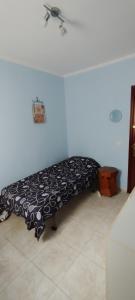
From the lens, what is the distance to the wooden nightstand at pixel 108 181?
8.88 ft

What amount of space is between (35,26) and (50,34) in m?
0.20

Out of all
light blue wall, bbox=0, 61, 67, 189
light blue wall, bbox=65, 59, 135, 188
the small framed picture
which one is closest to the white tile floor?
light blue wall, bbox=0, 61, 67, 189

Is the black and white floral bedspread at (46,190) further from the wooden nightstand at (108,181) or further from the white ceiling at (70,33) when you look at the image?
the white ceiling at (70,33)

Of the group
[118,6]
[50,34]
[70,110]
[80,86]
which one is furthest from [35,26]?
[70,110]

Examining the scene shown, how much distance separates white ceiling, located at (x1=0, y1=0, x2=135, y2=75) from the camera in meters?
1.33

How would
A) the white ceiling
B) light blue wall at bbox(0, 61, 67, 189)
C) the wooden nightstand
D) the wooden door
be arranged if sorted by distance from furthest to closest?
the wooden nightstand, the wooden door, light blue wall at bbox(0, 61, 67, 189), the white ceiling

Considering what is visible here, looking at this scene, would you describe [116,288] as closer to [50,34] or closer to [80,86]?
[50,34]

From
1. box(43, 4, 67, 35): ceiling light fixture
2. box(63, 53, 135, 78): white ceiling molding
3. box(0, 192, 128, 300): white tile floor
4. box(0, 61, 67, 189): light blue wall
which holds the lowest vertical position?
box(0, 192, 128, 300): white tile floor

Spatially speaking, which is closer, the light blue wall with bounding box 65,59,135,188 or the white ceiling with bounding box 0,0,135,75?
the white ceiling with bounding box 0,0,135,75

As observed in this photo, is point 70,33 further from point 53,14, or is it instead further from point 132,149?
point 132,149

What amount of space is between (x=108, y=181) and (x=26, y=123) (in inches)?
67.2

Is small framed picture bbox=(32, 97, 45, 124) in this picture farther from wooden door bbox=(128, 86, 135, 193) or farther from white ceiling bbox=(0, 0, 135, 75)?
wooden door bbox=(128, 86, 135, 193)

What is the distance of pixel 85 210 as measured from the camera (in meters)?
2.46

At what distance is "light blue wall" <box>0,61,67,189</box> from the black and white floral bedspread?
0.83 ft
